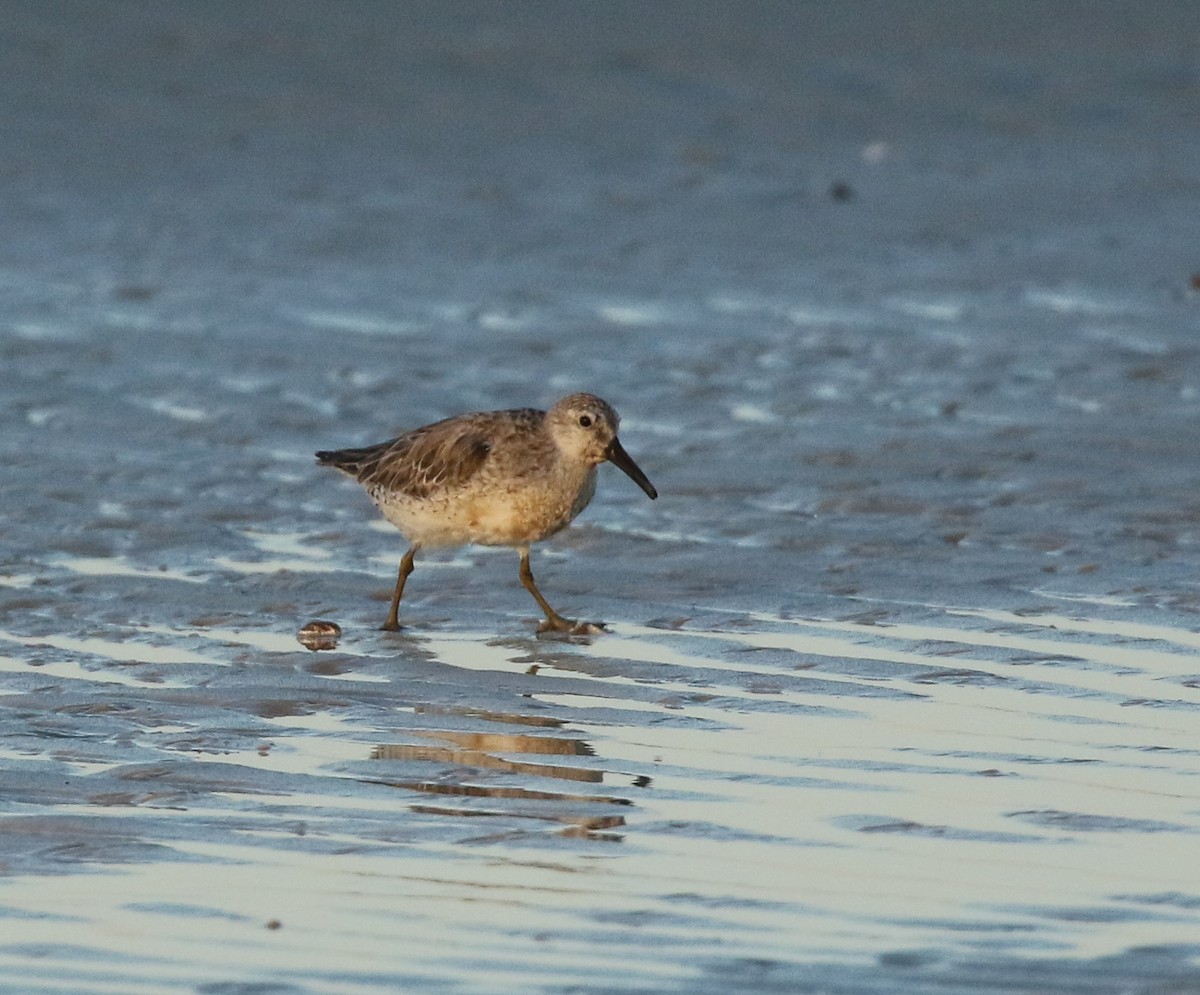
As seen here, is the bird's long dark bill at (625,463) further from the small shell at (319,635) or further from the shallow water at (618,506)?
the small shell at (319,635)

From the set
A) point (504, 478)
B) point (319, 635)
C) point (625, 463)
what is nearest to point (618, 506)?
point (625, 463)

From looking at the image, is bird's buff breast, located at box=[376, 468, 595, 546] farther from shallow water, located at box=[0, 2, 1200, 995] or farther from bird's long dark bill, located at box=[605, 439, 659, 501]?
shallow water, located at box=[0, 2, 1200, 995]

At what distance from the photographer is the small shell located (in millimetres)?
8445

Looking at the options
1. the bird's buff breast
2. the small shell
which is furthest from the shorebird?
the small shell

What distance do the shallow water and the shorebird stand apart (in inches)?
11.0

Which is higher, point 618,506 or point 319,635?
point 618,506

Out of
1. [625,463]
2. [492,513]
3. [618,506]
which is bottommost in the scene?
[492,513]

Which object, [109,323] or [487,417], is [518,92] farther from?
[487,417]

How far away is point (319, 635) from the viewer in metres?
8.50

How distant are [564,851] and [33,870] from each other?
4.07 feet

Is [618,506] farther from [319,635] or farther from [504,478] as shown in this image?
[319,635]

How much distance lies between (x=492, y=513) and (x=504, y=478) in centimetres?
13

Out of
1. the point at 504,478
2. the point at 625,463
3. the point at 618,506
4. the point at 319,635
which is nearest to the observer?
the point at 319,635

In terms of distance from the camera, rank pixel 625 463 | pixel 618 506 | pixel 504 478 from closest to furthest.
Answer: pixel 504 478 → pixel 625 463 → pixel 618 506
